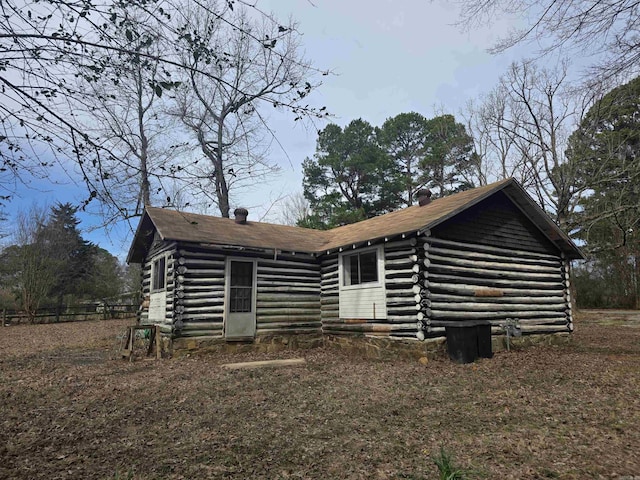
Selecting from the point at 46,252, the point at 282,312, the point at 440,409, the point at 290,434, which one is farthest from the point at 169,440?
the point at 46,252

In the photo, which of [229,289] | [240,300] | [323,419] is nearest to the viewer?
[323,419]

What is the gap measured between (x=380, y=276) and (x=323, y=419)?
619 cm

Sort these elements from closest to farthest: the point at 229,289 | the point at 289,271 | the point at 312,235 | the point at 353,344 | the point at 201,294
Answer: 1. the point at 201,294
2. the point at 353,344
3. the point at 229,289
4. the point at 289,271
5. the point at 312,235

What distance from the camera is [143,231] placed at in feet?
54.0

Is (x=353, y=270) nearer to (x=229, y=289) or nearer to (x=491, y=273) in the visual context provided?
(x=229, y=289)

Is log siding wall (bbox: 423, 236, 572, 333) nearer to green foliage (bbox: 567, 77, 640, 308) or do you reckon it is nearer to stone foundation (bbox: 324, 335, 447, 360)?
stone foundation (bbox: 324, 335, 447, 360)

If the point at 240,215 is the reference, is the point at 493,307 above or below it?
below

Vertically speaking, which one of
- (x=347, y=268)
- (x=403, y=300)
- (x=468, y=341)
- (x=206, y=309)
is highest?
(x=347, y=268)

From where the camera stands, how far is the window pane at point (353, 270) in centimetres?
1354

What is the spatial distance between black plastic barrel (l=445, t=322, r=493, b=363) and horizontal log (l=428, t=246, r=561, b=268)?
2079 mm

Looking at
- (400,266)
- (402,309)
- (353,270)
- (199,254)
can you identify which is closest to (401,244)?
(400,266)

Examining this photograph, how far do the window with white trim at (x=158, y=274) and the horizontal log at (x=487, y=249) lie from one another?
913cm

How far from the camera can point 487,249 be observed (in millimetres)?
12805

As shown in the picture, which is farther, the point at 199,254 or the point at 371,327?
the point at 199,254
